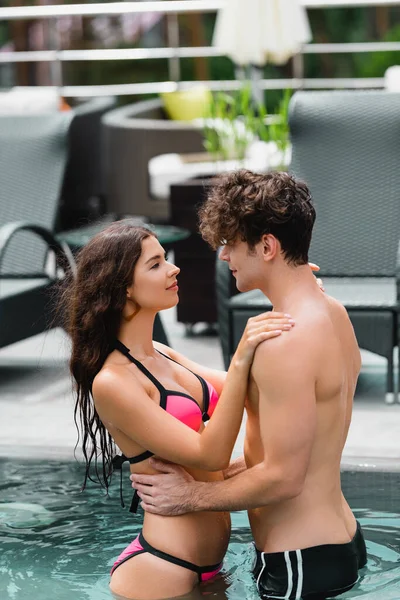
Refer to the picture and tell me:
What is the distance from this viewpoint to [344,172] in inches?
239

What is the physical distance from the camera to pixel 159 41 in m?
18.7

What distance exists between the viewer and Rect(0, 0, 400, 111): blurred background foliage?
57.4 feet

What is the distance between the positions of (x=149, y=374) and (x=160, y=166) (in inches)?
226

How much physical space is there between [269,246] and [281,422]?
39cm

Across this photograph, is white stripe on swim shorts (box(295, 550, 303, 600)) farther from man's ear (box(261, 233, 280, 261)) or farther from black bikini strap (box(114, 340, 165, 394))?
man's ear (box(261, 233, 280, 261))

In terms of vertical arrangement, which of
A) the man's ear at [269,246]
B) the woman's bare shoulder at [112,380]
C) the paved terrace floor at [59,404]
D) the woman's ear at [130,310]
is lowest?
the paved terrace floor at [59,404]

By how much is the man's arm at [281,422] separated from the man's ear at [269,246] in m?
0.18

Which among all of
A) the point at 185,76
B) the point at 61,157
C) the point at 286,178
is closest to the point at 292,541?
the point at 286,178

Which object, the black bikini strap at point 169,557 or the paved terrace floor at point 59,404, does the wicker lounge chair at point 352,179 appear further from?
the black bikini strap at point 169,557

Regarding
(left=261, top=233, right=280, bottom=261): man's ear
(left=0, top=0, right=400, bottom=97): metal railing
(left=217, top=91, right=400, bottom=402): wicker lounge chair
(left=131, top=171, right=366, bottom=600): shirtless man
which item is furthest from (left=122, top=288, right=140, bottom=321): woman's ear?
(left=0, top=0, right=400, bottom=97): metal railing

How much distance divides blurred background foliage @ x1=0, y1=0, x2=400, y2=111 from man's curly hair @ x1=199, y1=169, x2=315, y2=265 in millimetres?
14151

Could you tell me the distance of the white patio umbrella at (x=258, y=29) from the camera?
757cm

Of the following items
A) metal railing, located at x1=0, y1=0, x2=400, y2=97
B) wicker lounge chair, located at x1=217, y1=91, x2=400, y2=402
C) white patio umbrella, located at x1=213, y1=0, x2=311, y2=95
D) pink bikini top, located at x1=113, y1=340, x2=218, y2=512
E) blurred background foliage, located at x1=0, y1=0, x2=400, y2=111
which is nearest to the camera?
pink bikini top, located at x1=113, y1=340, x2=218, y2=512

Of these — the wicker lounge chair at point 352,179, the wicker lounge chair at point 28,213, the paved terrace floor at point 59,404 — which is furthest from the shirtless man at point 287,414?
the wicker lounge chair at point 28,213
